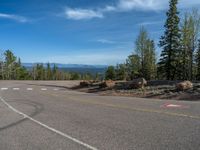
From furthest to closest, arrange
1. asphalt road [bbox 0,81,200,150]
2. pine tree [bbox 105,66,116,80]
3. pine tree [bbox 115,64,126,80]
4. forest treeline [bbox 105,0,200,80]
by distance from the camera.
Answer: pine tree [bbox 105,66,116,80] → pine tree [bbox 115,64,126,80] → forest treeline [bbox 105,0,200,80] → asphalt road [bbox 0,81,200,150]

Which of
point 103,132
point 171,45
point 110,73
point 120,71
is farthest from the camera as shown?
point 110,73

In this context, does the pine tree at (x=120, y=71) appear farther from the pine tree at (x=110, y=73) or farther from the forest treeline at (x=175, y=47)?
the forest treeline at (x=175, y=47)

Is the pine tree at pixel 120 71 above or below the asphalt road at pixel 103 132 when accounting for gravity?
above

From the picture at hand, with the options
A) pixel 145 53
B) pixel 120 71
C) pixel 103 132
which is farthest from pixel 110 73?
pixel 103 132

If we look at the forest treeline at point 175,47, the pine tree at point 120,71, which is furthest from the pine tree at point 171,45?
the pine tree at point 120,71

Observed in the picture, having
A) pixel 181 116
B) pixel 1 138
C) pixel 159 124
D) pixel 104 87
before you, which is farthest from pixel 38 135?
pixel 104 87

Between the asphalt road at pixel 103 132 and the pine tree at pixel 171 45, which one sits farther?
the pine tree at pixel 171 45

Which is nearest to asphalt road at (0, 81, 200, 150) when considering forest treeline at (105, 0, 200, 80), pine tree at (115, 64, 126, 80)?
forest treeline at (105, 0, 200, 80)

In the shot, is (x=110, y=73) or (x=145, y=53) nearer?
(x=145, y=53)

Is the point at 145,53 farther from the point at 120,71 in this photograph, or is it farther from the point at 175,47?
the point at 120,71

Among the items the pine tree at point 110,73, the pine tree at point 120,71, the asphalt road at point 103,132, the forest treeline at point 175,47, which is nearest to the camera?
the asphalt road at point 103,132

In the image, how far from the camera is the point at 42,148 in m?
6.82

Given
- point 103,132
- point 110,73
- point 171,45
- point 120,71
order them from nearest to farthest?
point 103,132
point 171,45
point 120,71
point 110,73

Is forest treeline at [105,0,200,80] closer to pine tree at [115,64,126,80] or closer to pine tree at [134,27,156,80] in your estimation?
pine tree at [134,27,156,80]
